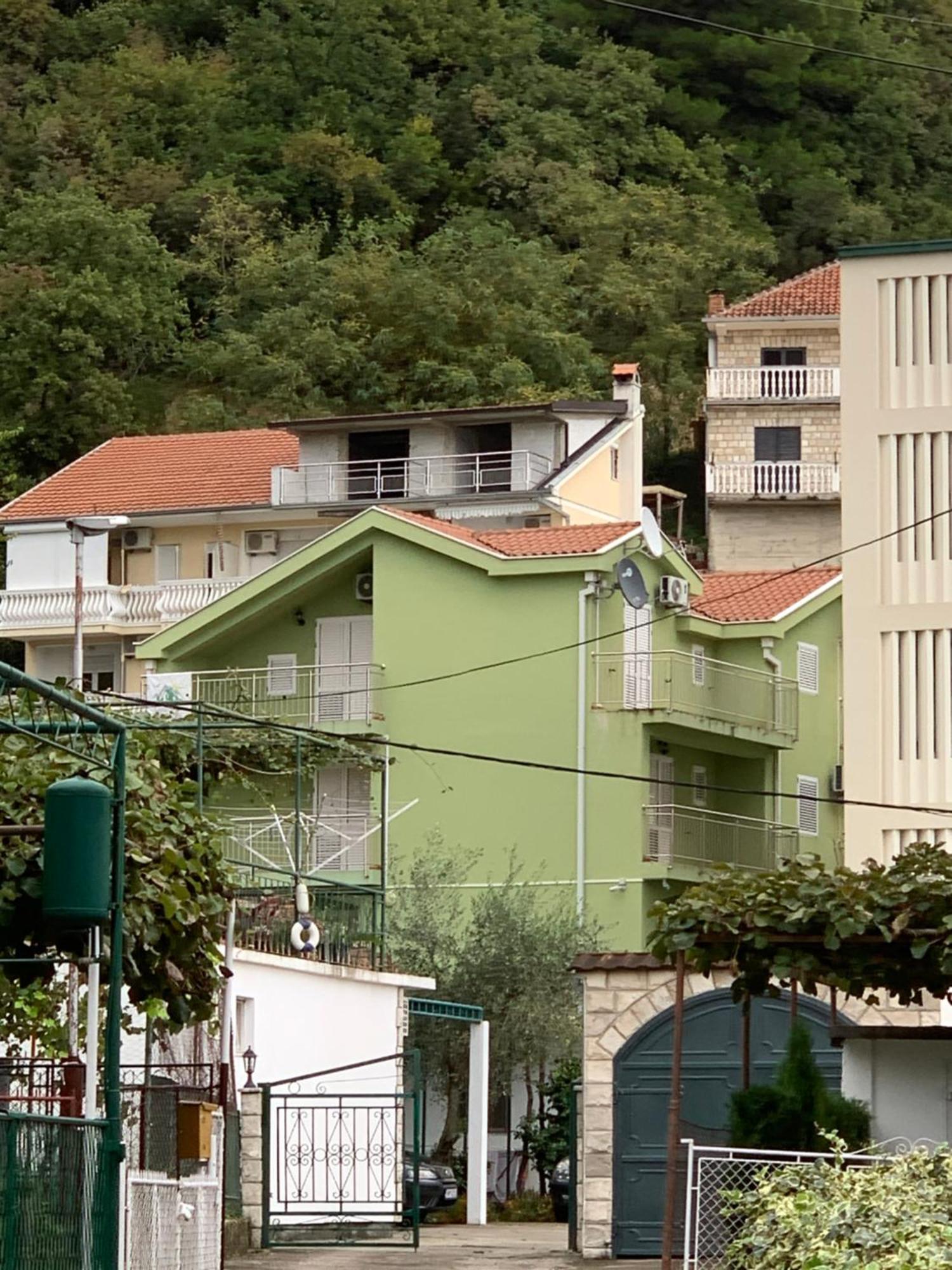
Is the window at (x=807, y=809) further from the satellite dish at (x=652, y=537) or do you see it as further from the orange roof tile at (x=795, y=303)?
the orange roof tile at (x=795, y=303)

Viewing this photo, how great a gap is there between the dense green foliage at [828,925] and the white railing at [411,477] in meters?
42.5

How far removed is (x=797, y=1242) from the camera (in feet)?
51.0

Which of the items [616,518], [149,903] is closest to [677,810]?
[616,518]

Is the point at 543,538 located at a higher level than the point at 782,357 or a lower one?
lower

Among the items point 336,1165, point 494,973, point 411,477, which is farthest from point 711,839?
point 336,1165

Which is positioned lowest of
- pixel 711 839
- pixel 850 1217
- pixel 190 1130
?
pixel 850 1217

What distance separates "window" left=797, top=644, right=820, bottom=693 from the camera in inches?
2231

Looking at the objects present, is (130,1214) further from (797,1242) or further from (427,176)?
(427,176)

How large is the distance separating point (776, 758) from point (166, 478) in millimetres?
19087

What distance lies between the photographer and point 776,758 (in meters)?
55.4

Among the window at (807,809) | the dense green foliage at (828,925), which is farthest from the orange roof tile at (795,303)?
the dense green foliage at (828,925)

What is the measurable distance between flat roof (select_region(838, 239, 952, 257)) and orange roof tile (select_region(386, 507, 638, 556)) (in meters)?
13.0

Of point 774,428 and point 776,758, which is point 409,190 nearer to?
point 774,428

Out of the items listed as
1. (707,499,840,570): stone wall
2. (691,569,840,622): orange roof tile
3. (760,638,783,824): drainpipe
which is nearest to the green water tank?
(760,638,783,824): drainpipe
